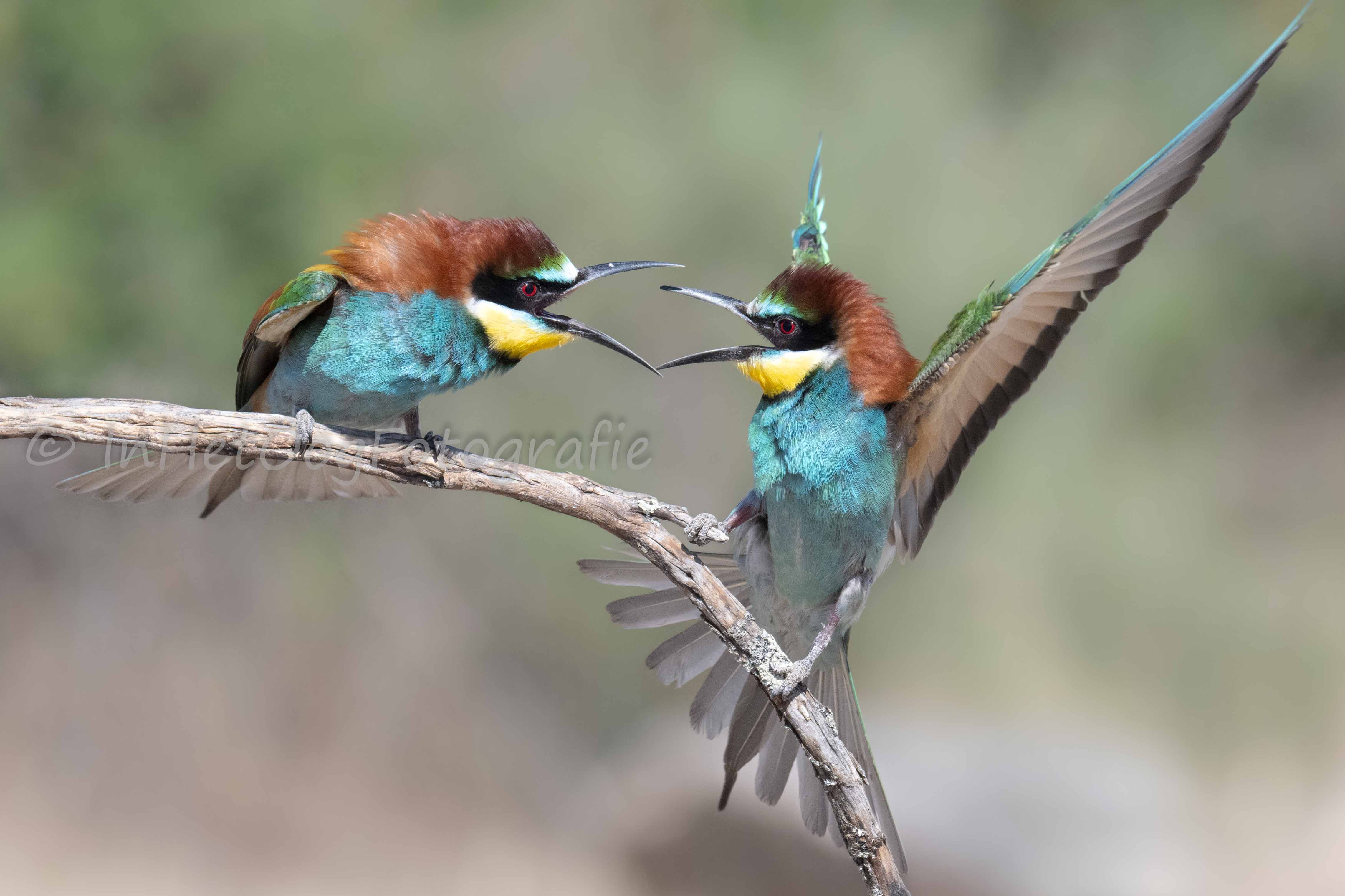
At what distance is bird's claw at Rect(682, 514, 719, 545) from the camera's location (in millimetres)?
1463

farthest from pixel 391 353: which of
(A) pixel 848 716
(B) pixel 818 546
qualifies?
(A) pixel 848 716

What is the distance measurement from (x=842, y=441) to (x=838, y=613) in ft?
0.90

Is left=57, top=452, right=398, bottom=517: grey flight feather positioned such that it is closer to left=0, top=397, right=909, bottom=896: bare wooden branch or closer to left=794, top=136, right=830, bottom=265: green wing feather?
left=0, top=397, right=909, bottom=896: bare wooden branch

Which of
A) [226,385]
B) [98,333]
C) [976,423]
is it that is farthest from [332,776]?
[976,423]

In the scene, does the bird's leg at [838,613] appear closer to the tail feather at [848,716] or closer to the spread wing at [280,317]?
the tail feather at [848,716]

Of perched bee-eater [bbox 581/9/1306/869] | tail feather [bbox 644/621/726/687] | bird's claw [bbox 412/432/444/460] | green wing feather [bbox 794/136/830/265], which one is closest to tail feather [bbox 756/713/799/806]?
perched bee-eater [bbox 581/9/1306/869]

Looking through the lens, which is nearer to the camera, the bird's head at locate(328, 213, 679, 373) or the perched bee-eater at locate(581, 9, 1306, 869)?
the perched bee-eater at locate(581, 9, 1306, 869)

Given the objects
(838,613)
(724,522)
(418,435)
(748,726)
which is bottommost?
(748,726)

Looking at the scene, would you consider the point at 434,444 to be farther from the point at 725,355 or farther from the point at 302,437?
the point at 725,355

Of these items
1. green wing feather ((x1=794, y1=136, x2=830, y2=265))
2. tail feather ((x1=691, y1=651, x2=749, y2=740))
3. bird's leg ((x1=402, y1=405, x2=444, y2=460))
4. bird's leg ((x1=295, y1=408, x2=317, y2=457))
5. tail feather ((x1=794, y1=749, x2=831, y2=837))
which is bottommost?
tail feather ((x1=794, y1=749, x2=831, y2=837))

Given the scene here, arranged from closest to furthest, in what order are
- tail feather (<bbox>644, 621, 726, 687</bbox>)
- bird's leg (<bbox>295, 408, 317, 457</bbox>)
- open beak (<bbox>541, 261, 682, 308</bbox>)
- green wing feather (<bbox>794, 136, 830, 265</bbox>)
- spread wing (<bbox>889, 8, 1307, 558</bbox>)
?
spread wing (<bbox>889, 8, 1307, 558</bbox>), bird's leg (<bbox>295, 408, 317, 457</bbox>), open beak (<bbox>541, 261, 682, 308</bbox>), tail feather (<bbox>644, 621, 726, 687</bbox>), green wing feather (<bbox>794, 136, 830, 265</bbox>)

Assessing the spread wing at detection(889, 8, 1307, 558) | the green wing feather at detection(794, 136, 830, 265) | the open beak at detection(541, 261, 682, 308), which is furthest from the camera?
the green wing feather at detection(794, 136, 830, 265)

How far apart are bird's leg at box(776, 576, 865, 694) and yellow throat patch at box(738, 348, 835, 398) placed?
0.32 m

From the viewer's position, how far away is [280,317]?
1521mm
